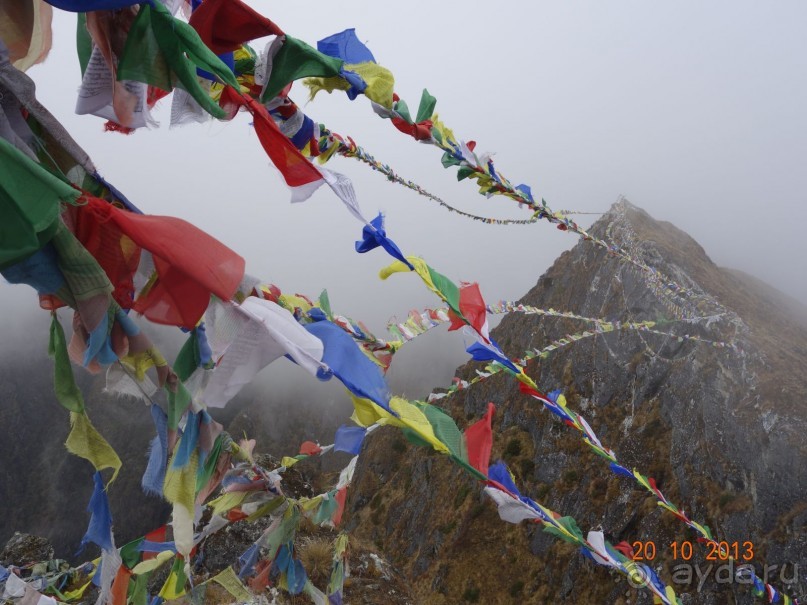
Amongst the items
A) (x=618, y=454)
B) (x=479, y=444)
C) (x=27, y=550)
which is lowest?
(x=27, y=550)

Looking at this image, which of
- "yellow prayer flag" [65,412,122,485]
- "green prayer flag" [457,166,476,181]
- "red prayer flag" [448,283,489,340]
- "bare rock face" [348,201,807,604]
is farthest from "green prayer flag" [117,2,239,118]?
"bare rock face" [348,201,807,604]

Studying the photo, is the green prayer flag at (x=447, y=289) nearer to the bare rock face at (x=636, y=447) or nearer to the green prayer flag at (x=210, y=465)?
the green prayer flag at (x=210, y=465)

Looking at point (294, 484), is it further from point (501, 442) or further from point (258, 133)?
point (501, 442)

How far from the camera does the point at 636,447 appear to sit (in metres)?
15.8

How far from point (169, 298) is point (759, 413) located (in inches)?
576

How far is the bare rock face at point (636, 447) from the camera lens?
11.5m

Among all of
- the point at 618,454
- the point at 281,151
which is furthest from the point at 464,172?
the point at 618,454

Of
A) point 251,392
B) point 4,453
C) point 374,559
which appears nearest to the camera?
point 374,559

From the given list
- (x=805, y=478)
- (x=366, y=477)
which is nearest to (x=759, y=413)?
(x=805, y=478)

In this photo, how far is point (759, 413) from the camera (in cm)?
1228

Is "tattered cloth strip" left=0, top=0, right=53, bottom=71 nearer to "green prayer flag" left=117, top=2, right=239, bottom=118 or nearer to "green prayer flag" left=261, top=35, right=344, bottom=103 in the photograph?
"green prayer flag" left=117, top=2, right=239, bottom=118

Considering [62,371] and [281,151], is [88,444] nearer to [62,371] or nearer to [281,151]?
[62,371]

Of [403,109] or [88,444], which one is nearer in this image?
[88,444]

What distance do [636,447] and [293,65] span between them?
54.8 feet
